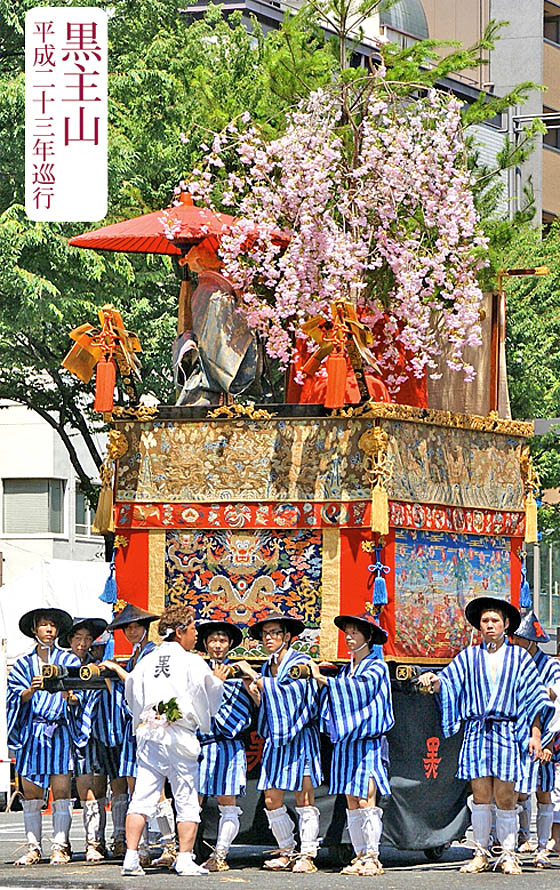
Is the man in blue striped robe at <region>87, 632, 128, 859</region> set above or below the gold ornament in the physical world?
below

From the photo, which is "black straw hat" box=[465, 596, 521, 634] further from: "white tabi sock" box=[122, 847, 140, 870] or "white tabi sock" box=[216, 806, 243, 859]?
"white tabi sock" box=[122, 847, 140, 870]

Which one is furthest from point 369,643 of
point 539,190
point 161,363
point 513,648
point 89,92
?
point 539,190

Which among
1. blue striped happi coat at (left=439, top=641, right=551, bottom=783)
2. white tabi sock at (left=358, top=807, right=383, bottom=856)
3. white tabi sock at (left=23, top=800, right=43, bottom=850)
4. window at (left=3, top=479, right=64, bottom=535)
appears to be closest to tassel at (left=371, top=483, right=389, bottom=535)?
blue striped happi coat at (left=439, top=641, right=551, bottom=783)

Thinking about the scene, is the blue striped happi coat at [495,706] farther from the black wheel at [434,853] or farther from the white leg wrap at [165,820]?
the white leg wrap at [165,820]

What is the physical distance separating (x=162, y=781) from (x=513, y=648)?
94.6 inches

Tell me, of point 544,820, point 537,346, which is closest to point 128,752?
point 544,820

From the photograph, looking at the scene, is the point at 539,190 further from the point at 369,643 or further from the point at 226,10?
the point at 369,643

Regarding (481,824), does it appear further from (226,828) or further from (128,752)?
(128,752)

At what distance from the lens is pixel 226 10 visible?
32781mm

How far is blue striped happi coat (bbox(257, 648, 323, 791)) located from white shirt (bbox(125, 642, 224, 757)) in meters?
0.47

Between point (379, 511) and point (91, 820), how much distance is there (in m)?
2.88

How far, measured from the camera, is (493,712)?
12.4m

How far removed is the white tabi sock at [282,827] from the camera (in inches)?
495

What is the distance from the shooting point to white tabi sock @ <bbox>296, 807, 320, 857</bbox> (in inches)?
489
